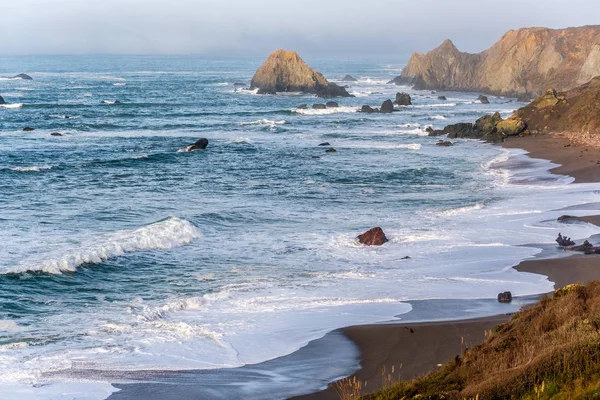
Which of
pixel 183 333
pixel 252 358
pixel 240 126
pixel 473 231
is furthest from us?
pixel 240 126

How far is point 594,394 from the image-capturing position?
7395 millimetres

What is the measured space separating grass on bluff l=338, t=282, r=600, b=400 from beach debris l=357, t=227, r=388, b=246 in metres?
11.0

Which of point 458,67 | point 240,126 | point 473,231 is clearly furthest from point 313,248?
point 458,67

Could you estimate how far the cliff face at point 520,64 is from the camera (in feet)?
287

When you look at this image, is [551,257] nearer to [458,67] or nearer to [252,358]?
[252,358]

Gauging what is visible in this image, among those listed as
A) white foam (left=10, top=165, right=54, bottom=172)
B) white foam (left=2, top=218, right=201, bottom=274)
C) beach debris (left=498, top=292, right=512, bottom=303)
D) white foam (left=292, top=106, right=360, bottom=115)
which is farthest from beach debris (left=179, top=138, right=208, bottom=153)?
beach debris (left=498, top=292, right=512, bottom=303)

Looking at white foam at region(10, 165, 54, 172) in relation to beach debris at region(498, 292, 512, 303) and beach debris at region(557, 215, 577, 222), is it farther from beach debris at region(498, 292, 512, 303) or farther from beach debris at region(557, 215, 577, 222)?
beach debris at region(498, 292, 512, 303)

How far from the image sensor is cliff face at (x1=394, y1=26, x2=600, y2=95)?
87500 mm

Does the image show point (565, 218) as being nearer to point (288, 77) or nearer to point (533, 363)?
point (533, 363)

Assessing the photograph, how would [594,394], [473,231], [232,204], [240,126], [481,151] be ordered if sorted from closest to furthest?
[594,394] < [473,231] < [232,204] < [481,151] < [240,126]

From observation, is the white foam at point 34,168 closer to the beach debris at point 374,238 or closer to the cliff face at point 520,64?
the beach debris at point 374,238

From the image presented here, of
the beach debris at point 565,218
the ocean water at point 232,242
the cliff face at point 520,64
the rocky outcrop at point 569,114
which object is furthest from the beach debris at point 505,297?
the cliff face at point 520,64

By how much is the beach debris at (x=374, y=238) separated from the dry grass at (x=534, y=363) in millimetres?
10970

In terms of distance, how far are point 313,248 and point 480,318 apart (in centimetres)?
775
